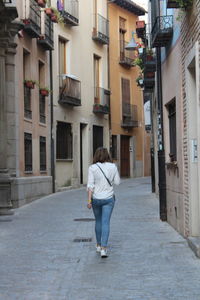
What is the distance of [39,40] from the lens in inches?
746

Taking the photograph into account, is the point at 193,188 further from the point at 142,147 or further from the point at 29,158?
the point at 142,147

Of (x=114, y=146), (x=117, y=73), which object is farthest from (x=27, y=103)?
(x=117, y=73)

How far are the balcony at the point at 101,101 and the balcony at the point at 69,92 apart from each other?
2403 millimetres

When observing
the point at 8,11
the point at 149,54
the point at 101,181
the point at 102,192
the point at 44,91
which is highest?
the point at 8,11

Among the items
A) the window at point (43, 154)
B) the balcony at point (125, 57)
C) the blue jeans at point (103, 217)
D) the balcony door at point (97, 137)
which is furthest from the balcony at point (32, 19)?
the balcony at point (125, 57)

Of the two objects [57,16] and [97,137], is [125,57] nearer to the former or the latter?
[97,137]

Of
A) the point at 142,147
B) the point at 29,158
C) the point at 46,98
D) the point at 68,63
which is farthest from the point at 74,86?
the point at 142,147

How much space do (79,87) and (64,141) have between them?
2.63 meters

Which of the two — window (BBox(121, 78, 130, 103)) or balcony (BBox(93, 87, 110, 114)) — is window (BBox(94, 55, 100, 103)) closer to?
balcony (BBox(93, 87, 110, 114))

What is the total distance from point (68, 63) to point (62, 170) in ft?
15.3

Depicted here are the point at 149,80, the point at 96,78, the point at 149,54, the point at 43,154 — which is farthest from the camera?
the point at 96,78

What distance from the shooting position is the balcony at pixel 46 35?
19.0 metres

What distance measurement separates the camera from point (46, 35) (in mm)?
19422

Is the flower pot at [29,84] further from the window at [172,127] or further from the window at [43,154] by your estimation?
the window at [172,127]
